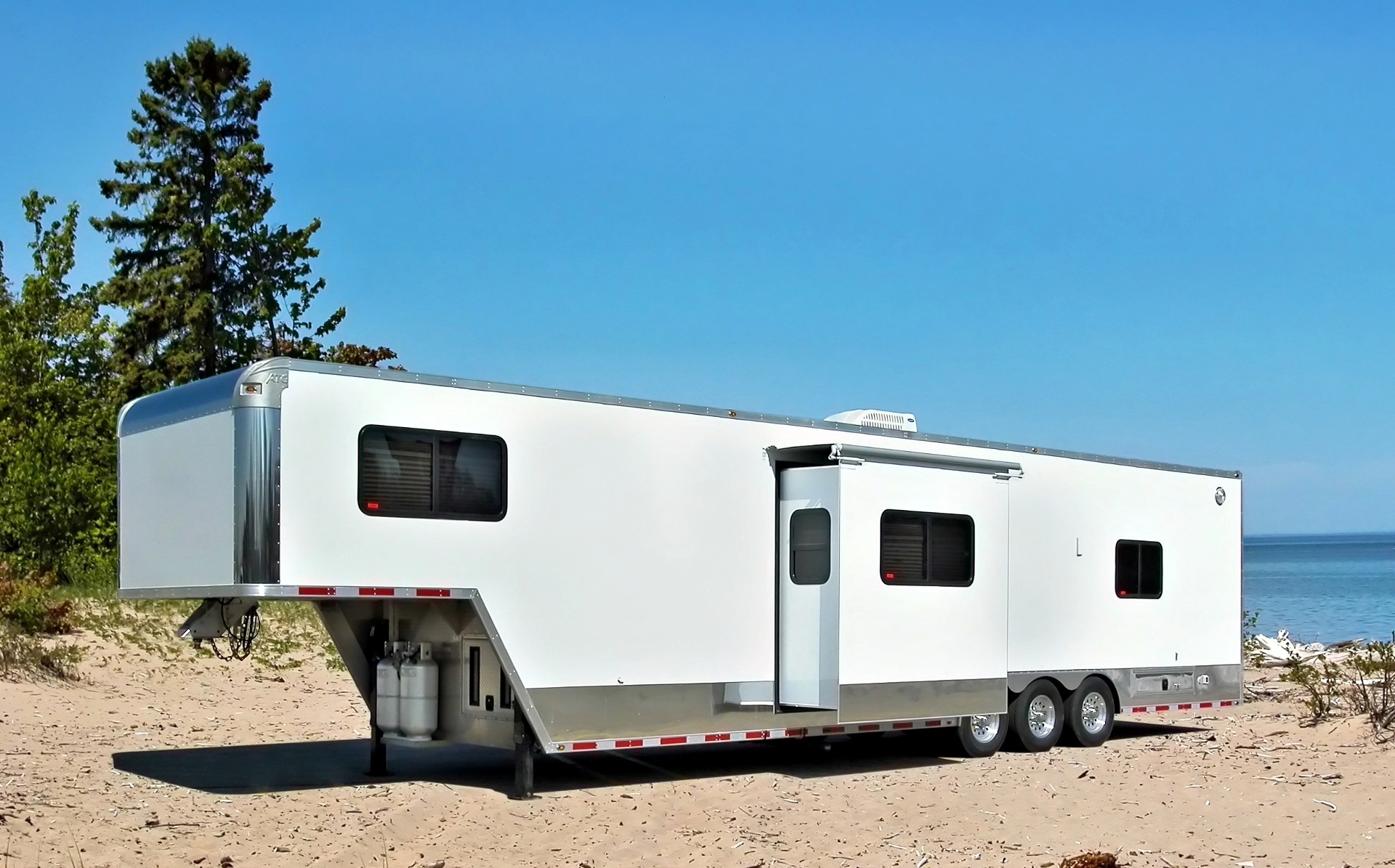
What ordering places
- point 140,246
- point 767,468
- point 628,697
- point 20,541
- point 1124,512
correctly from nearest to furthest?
point 628,697 < point 767,468 < point 1124,512 < point 20,541 < point 140,246

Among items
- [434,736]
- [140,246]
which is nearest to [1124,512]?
[434,736]

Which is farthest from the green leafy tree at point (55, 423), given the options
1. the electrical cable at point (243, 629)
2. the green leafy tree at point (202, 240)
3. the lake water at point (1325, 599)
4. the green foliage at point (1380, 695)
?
the lake water at point (1325, 599)

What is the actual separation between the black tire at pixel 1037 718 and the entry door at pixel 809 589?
2.77m

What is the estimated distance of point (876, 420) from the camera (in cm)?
1444

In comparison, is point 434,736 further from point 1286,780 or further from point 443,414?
point 1286,780

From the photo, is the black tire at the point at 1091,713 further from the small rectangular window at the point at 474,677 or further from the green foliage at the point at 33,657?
the green foliage at the point at 33,657

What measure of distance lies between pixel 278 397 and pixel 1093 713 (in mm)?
9513

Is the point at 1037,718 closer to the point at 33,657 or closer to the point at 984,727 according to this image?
the point at 984,727

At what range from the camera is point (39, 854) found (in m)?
9.55

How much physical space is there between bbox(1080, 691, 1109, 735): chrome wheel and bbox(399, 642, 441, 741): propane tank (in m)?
7.05

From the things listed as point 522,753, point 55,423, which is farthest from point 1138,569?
point 55,423

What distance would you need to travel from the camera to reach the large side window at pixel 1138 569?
1622cm

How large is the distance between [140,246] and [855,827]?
25896 mm

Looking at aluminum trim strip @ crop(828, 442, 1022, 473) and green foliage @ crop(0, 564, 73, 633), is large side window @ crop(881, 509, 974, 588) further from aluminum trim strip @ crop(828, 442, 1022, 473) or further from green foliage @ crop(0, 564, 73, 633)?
green foliage @ crop(0, 564, 73, 633)
